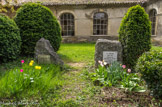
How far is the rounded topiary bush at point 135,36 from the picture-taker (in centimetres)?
433

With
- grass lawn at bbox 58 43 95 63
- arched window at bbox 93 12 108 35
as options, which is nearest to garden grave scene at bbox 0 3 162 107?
grass lawn at bbox 58 43 95 63

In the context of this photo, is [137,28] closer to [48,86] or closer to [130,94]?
[130,94]

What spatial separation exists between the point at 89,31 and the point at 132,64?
33.2ft

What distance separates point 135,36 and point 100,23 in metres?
10.4

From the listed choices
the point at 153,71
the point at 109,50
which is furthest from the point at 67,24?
the point at 153,71

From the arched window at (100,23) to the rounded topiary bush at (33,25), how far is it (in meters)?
8.66

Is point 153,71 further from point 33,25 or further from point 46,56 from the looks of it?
point 33,25

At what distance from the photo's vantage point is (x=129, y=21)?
4.46 m

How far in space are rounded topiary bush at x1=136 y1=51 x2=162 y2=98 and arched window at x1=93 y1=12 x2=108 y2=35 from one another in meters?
12.0

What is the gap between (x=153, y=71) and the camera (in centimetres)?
245

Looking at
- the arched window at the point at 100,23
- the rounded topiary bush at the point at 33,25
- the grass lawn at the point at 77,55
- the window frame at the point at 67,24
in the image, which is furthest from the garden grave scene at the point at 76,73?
the arched window at the point at 100,23

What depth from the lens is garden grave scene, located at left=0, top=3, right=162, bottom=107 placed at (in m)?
2.60

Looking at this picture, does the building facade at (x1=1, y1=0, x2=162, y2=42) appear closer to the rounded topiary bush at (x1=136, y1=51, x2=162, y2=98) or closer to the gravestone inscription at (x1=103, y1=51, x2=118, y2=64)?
the gravestone inscription at (x1=103, y1=51, x2=118, y2=64)

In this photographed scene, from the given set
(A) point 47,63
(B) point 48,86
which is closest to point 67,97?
(B) point 48,86
